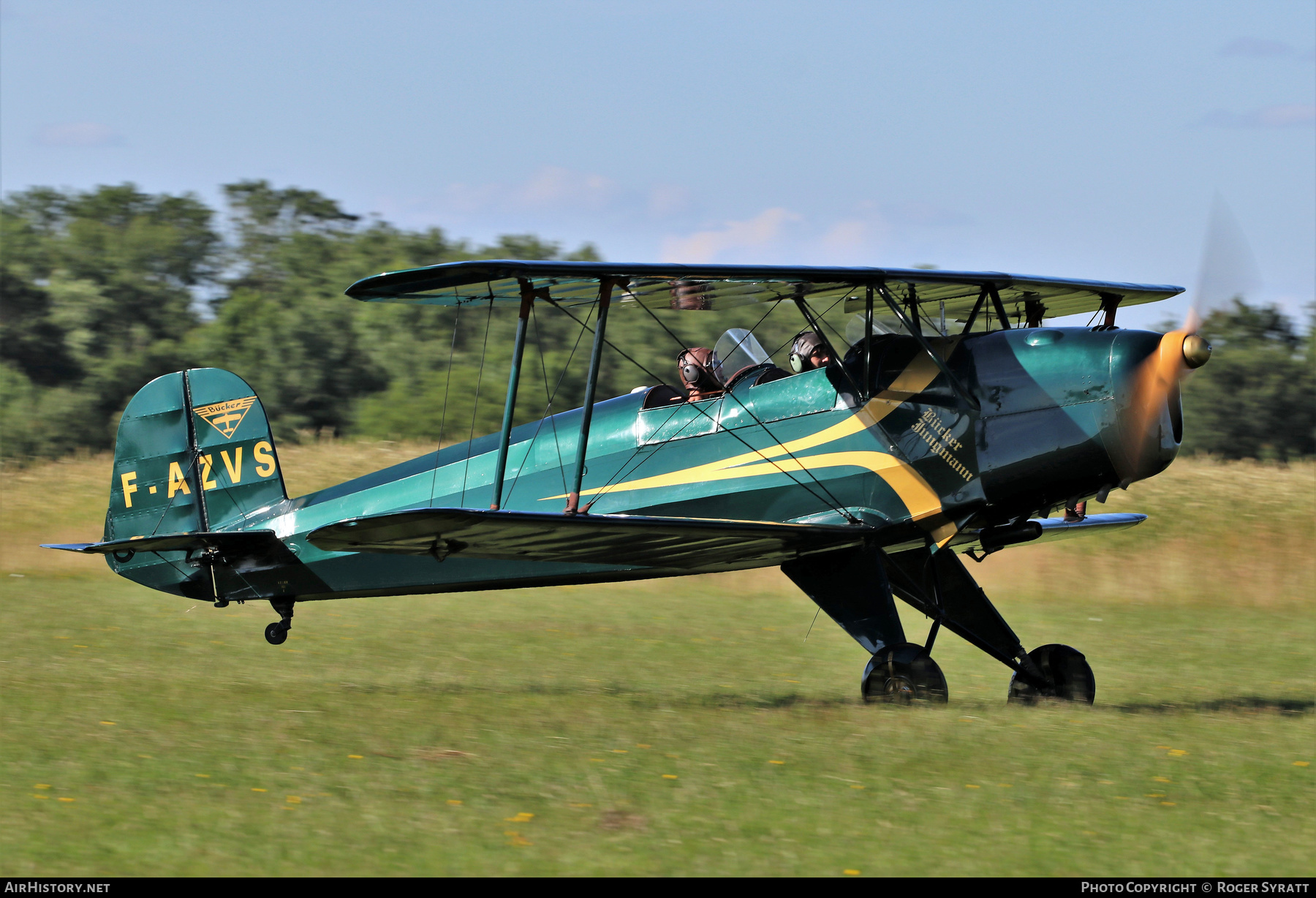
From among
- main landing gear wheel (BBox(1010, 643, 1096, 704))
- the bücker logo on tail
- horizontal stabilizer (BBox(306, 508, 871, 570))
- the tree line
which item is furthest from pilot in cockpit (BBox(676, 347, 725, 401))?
the tree line

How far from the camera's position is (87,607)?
1391 centimetres

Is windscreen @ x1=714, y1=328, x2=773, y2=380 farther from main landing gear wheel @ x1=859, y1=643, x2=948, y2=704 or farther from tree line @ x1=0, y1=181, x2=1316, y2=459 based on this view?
tree line @ x1=0, y1=181, x2=1316, y2=459

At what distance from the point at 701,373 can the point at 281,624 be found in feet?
13.3

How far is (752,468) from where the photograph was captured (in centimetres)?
860

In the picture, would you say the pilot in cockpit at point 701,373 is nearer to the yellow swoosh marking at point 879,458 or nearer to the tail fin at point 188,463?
the yellow swoosh marking at point 879,458

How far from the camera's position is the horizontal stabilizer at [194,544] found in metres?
8.39

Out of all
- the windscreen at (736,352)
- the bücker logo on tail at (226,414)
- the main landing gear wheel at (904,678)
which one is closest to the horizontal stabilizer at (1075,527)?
the main landing gear wheel at (904,678)

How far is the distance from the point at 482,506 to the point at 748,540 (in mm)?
2467

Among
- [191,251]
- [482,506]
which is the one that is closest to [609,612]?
[482,506]

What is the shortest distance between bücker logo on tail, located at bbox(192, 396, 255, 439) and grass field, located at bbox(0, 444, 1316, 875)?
1.97m

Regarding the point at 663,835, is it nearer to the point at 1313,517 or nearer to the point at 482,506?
the point at 482,506

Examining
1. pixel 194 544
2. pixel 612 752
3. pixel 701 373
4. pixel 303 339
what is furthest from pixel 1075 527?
pixel 303 339

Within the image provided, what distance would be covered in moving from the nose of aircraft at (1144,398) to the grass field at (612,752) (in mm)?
1653
